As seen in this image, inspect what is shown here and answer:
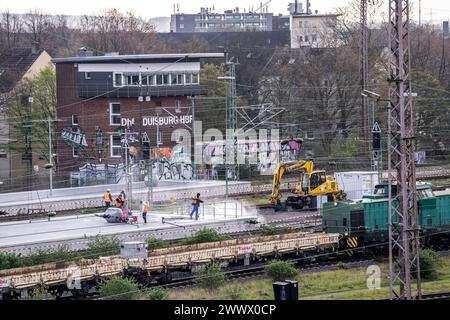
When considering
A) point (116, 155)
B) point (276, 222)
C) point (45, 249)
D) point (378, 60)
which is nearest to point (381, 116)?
point (378, 60)

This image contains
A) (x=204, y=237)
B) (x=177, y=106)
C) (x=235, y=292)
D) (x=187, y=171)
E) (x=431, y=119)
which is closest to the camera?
(x=235, y=292)

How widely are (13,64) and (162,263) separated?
3795cm

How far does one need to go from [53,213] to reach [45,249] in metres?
7.53

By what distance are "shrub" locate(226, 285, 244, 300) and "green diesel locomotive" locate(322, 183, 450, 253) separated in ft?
18.6

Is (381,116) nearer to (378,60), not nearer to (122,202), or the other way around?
(378,60)

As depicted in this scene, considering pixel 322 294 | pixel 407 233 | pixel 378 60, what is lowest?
pixel 322 294

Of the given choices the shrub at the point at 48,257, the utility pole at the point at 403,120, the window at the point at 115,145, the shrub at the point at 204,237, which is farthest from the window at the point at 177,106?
the utility pole at the point at 403,120

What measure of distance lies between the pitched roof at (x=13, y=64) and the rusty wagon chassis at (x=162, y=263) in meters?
31.6

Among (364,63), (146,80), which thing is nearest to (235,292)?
(364,63)

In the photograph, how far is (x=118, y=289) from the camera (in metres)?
19.1

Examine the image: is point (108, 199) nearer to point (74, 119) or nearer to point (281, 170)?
point (281, 170)

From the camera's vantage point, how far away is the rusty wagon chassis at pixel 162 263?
1967cm

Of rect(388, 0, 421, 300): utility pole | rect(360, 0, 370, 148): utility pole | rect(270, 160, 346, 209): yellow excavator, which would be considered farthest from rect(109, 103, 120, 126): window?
rect(388, 0, 421, 300): utility pole

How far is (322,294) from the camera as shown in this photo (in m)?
19.7
